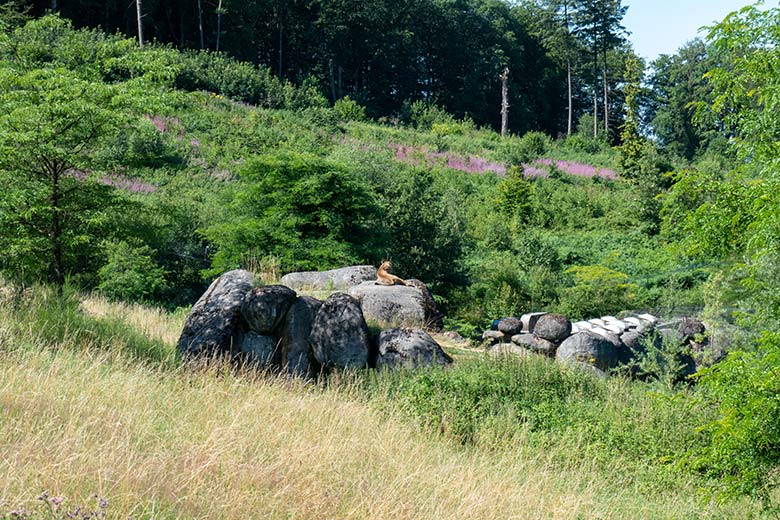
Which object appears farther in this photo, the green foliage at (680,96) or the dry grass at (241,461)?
the green foliage at (680,96)

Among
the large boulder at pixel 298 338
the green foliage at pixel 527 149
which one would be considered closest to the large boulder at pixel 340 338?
the large boulder at pixel 298 338

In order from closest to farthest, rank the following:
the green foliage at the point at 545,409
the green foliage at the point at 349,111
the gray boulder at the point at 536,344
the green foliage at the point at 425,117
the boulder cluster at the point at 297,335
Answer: the green foliage at the point at 545,409, the boulder cluster at the point at 297,335, the gray boulder at the point at 536,344, the green foliage at the point at 349,111, the green foliage at the point at 425,117

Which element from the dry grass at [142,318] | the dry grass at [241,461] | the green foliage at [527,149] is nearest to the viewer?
the dry grass at [241,461]

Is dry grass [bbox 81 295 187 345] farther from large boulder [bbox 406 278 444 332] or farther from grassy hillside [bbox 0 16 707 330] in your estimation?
large boulder [bbox 406 278 444 332]

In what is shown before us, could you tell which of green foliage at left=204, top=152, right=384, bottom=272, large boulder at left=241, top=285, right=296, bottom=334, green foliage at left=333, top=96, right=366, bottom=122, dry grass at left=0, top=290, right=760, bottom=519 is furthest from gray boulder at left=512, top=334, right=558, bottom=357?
green foliage at left=333, top=96, right=366, bottom=122

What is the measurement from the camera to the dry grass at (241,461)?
10.7 feet

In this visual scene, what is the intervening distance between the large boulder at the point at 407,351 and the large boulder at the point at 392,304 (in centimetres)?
127

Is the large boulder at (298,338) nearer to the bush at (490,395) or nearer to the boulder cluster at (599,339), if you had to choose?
the bush at (490,395)

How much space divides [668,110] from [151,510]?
211ft

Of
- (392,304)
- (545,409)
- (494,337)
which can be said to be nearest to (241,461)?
(545,409)

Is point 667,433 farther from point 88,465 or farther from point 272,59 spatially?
point 272,59

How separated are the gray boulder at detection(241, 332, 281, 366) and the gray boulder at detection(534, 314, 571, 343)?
483 cm

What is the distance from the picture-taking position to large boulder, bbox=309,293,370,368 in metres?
9.26

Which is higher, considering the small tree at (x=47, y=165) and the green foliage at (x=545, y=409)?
the small tree at (x=47, y=165)
